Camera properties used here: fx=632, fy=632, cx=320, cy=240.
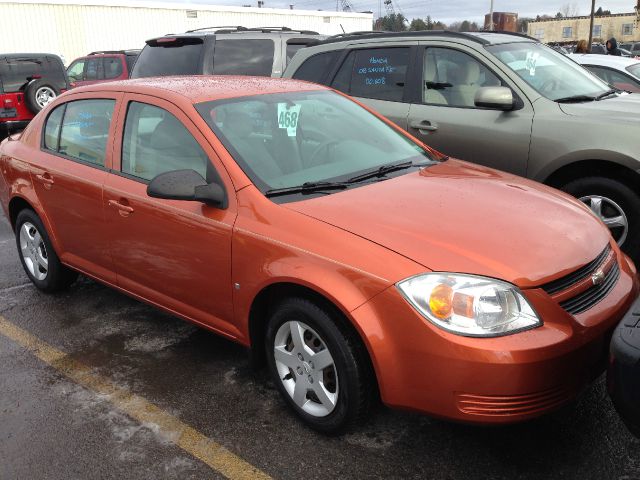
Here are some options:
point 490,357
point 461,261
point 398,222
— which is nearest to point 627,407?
point 490,357

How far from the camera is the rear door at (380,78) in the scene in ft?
18.3

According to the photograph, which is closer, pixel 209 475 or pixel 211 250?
pixel 209 475

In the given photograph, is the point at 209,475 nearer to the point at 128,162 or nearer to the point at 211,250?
the point at 211,250

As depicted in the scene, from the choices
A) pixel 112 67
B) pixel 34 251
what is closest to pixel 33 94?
pixel 112 67

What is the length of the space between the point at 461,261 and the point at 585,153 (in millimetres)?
2504

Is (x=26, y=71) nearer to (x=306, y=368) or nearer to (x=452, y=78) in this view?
(x=452, y=78)

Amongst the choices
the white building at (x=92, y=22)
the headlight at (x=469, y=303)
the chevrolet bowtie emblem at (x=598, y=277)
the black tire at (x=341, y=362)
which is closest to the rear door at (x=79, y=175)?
the black tire at (x=341, y=362)

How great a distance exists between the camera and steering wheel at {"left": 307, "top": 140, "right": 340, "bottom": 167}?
3457 mm

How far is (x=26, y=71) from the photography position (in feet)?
41.2

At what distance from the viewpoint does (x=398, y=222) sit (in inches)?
111

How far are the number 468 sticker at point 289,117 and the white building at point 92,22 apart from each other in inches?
1059

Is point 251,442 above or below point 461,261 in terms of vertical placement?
below

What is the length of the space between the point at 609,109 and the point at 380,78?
6.49 feet

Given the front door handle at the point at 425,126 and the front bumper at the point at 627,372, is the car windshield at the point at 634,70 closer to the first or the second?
the front door handle at the point at 425,126
